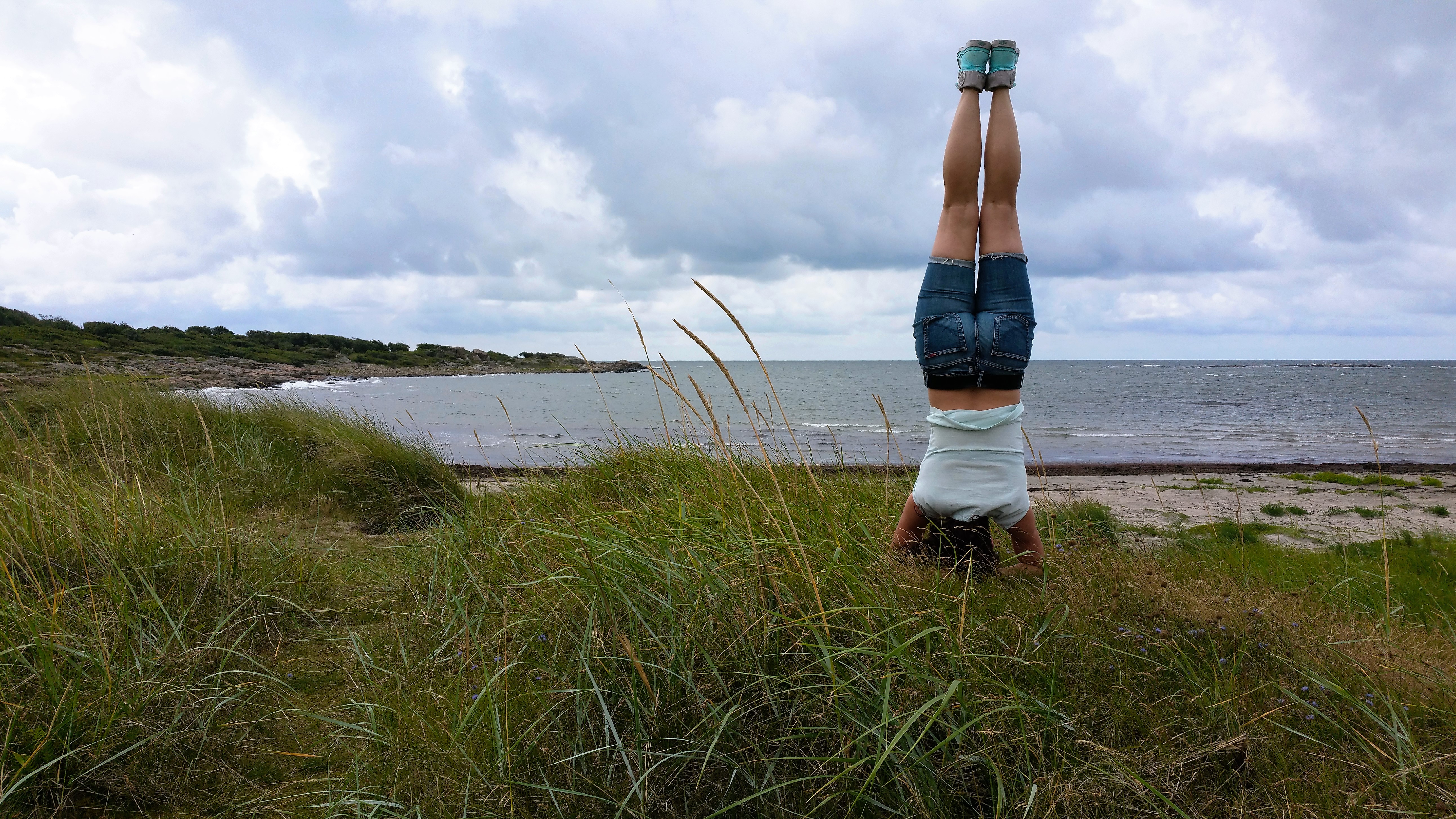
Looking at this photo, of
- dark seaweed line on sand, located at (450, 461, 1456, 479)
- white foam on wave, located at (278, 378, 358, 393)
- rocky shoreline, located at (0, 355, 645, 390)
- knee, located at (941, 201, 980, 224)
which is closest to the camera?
knee, located at (941, 201, 980, 224)

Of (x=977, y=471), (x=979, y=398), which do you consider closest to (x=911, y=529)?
(x=977, y=471)

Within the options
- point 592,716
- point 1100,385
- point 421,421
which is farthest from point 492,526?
point 1100,385

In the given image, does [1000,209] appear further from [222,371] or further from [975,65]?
[222,371]

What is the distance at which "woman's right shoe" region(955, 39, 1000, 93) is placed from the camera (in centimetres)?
246

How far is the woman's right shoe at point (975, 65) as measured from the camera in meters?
2.46

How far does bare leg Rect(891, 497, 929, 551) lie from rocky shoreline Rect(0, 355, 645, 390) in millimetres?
1181

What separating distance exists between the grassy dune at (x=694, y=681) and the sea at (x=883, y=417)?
0.56 m

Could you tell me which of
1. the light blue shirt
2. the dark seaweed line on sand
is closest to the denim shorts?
the light blue shirt

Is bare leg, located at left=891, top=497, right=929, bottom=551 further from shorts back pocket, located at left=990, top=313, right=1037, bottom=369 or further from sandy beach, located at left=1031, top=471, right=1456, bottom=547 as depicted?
sandy beach, located at left=1031, top=471, right=1456, bottom=547

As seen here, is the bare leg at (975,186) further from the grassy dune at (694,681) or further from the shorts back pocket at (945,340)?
the grassy dune at (694,681)

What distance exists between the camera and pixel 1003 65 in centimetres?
246

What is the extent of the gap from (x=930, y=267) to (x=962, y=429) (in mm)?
615

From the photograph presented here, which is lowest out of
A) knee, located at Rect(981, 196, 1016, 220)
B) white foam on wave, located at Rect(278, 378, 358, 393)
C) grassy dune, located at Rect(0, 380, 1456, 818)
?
grassy dune, located at Rect(0, 380, 1456, 818)

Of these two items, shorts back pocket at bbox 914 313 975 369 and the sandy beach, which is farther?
the sandy beach
